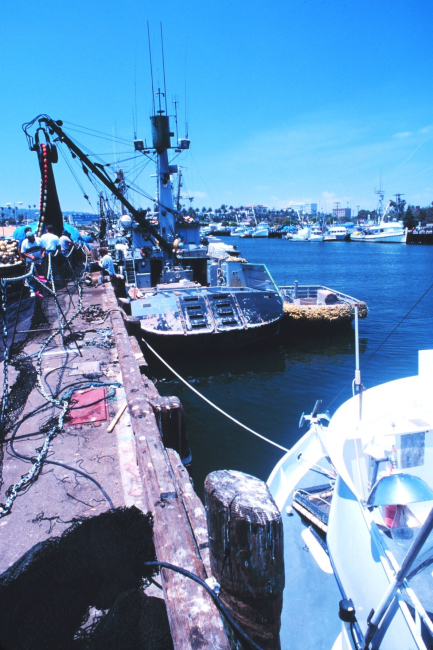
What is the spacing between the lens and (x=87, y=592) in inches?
98.3

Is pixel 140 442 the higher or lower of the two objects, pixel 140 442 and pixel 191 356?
the higher

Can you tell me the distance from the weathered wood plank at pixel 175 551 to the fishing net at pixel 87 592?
9.5 inches

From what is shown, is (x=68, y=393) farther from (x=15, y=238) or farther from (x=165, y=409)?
(x=15, y=238)

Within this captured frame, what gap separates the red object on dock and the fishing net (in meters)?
2.61

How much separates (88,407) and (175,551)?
3.78 meters

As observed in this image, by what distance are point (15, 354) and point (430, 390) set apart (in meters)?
7.74

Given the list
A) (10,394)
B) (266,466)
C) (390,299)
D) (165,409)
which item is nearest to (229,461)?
(266,466)

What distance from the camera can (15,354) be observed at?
25.9ft

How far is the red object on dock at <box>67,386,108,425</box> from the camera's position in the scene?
5434 millimetres

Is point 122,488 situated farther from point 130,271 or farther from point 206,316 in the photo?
point 130,271

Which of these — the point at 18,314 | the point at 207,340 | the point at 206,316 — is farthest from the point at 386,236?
the point at 18,314

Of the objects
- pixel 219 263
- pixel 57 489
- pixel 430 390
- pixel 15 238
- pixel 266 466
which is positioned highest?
pixel 15 238

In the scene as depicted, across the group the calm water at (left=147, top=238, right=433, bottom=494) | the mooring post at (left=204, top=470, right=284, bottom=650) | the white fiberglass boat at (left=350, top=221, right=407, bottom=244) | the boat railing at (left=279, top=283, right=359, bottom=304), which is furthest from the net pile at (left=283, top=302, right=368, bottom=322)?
the white fiberglass boat at (left=350, top=221, right=407, bottom=244)

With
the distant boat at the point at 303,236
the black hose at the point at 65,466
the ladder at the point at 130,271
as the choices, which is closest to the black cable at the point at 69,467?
the black hose at the point at 65,466
